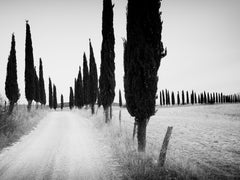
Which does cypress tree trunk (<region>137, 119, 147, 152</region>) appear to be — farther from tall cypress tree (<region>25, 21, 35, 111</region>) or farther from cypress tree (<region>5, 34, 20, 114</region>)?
tall cypress tree (<region>25, 21, 35, 111</region>)

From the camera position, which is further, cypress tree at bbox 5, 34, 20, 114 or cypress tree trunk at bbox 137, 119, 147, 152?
cypress tree at bbox 5, 34, 20, 114

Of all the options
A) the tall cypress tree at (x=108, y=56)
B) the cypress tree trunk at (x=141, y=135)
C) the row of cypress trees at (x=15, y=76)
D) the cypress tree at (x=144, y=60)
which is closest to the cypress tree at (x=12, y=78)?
the row of cypress trees at (x=15, y=76)

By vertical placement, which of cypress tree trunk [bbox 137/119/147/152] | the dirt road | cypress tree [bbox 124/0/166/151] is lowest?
the dirt road

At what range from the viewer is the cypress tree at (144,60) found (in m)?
6.85

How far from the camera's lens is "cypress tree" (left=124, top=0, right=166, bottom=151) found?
22.5ft

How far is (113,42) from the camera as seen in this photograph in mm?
17047

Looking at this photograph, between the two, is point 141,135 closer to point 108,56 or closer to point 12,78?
point 108,56

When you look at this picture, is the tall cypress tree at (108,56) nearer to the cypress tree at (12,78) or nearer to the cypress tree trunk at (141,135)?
the cypress tree trunk at (141,135)

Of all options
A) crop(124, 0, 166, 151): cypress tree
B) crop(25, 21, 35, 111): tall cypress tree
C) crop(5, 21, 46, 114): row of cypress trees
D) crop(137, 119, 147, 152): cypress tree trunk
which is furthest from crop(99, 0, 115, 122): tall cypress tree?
crop(25, 21, 35, 111): tall cypress tree

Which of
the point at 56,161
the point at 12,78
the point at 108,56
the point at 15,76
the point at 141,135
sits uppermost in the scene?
the point at 108,56

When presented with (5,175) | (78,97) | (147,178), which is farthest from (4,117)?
(78,97)

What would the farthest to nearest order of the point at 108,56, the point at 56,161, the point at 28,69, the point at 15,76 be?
the point at 28,69 → the point at 15,76 → the point at 108,56 → the point at 56,161

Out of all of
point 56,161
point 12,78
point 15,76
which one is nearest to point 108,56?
point 56,161

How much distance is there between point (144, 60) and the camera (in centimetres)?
689
